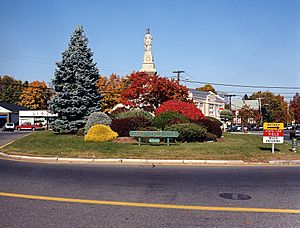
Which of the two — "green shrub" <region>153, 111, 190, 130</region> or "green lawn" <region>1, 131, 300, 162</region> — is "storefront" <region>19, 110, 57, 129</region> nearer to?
A: "green shrub" <region>153, 111, 190, 130</region>

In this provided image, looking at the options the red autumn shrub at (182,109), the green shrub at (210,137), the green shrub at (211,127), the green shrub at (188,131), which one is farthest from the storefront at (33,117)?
the green shrub at (188,131)

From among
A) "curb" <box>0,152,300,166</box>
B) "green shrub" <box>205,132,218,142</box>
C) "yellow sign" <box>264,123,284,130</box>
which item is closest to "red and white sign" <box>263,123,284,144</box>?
"yellow sign" <box>264,123,284,130</box>

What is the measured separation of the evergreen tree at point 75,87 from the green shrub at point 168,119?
7898 millimetres

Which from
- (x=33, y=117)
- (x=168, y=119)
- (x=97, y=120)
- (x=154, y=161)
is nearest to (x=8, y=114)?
(x=33, y=117)

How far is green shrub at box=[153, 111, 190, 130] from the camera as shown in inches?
840

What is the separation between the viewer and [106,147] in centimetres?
1655

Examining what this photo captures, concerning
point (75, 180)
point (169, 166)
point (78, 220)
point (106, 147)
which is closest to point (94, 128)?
point (106, 147)

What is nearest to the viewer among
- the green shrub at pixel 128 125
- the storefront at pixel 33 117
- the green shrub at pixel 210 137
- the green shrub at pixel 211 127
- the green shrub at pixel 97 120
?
the green shrub at pixel 210 137

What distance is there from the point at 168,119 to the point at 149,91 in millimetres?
6349

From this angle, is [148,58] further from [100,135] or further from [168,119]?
[100,135]

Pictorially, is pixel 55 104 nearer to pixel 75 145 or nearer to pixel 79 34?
pixel 79 34

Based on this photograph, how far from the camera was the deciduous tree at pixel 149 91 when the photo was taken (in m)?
27.4

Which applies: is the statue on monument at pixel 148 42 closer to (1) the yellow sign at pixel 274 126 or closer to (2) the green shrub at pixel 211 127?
(2) the green shrub at pixel 211 127

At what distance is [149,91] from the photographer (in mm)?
27406
